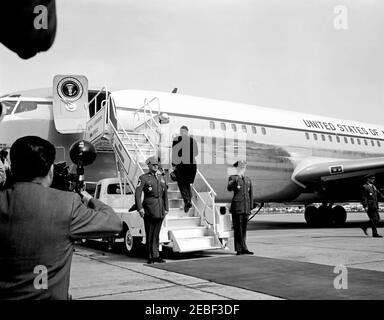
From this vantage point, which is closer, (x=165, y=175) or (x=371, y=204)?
(x=165, y=175)

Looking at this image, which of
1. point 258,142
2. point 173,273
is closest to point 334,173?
point 258,142

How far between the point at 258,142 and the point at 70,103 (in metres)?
5.66

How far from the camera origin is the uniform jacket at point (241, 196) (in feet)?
27.0

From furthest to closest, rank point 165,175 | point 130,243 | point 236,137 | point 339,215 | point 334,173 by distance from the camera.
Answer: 1. point 339,215
2. point 334,173
3. point 236,137
4. point 165,175
5. point 130,243

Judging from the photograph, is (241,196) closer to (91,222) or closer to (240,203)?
(240,203)

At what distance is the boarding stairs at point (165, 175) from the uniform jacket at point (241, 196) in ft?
1.30

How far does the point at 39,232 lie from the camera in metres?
1.84

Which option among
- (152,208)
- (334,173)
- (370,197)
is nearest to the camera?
(152,208)

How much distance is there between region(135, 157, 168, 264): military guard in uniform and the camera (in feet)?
23.1

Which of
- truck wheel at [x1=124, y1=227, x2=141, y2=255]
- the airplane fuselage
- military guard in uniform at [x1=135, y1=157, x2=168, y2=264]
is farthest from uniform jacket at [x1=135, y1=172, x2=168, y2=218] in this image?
the airplane fuselage

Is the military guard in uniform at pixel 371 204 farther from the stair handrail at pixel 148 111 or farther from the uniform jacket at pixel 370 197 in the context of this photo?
the stair handrail at pixel 148 111

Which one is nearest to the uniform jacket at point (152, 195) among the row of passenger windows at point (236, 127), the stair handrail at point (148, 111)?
the stair handrail at point (148, 111)
